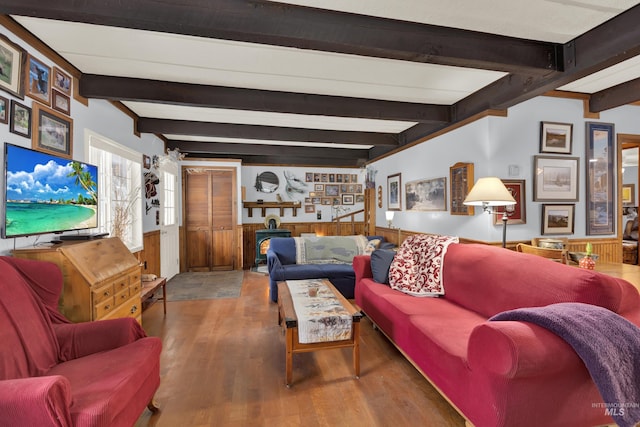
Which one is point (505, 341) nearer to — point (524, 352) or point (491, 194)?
point (524, 352)

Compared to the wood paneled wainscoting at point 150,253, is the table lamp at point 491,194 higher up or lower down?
higher up

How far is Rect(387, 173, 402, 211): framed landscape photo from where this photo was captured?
5.07 m

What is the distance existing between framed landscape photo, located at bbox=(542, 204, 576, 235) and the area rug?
13.1 feet

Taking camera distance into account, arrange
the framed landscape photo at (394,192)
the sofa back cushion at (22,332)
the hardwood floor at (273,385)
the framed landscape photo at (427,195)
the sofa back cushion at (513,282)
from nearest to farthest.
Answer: the sofa back cushion at (22,332) → the sofa back cushion at (513,282) → the hardwood floor at (273,385) → the framed landscape photo at (427,195) → the framed landscape photo at (394,192)

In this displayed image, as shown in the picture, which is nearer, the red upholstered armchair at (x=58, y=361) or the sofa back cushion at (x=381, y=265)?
the red upholstered armchair at (x=58, y=361)

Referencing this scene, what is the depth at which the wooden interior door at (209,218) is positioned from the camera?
596 cm

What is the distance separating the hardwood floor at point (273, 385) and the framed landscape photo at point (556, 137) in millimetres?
2809

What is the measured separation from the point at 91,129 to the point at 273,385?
9.39 ft

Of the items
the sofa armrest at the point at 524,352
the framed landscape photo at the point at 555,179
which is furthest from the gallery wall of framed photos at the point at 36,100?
the framed landscape photo at the point at 555,179

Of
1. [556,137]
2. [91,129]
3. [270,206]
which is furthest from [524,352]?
[270,206]

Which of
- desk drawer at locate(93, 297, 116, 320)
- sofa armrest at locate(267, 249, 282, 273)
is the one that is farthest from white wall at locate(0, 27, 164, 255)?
sofa armrest at locate(267, 249, 282, 273)

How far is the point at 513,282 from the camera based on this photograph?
2025 millimetres

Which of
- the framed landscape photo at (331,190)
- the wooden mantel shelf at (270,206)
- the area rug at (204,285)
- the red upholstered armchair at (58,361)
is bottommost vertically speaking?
the area rug at (204,285)

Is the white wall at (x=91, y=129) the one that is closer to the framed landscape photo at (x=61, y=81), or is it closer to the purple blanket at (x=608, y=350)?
the framed landscape photo at (x=61, y=81)
